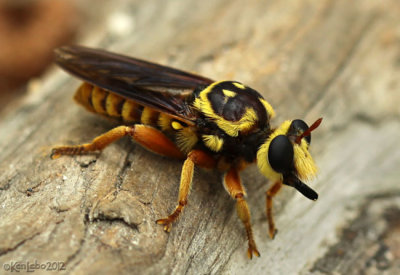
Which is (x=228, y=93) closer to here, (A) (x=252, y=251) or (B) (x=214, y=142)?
(B) (x=214, y=142)

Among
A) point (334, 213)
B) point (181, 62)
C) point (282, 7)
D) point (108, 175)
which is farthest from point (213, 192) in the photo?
point (282, 7)

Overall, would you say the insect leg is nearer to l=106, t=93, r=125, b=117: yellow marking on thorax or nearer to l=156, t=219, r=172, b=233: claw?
l=106, t=93, r=125, b=117: yellow marking on thorax

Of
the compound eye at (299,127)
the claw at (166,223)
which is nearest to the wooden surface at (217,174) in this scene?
the claw at (166,223)

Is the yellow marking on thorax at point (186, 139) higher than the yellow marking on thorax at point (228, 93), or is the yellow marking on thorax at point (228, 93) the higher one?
the yellow marking on thorax at point (228, 93)

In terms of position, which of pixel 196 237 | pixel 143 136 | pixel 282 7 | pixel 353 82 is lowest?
pixel 196 237

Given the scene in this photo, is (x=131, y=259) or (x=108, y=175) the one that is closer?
(x=131, y=259)

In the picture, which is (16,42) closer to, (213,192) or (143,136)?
(143,136)

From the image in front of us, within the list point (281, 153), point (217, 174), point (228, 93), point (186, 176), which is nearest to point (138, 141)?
point (186, 176)

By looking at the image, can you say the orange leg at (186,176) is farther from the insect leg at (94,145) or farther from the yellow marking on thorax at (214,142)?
the insect leg at (94,145)
